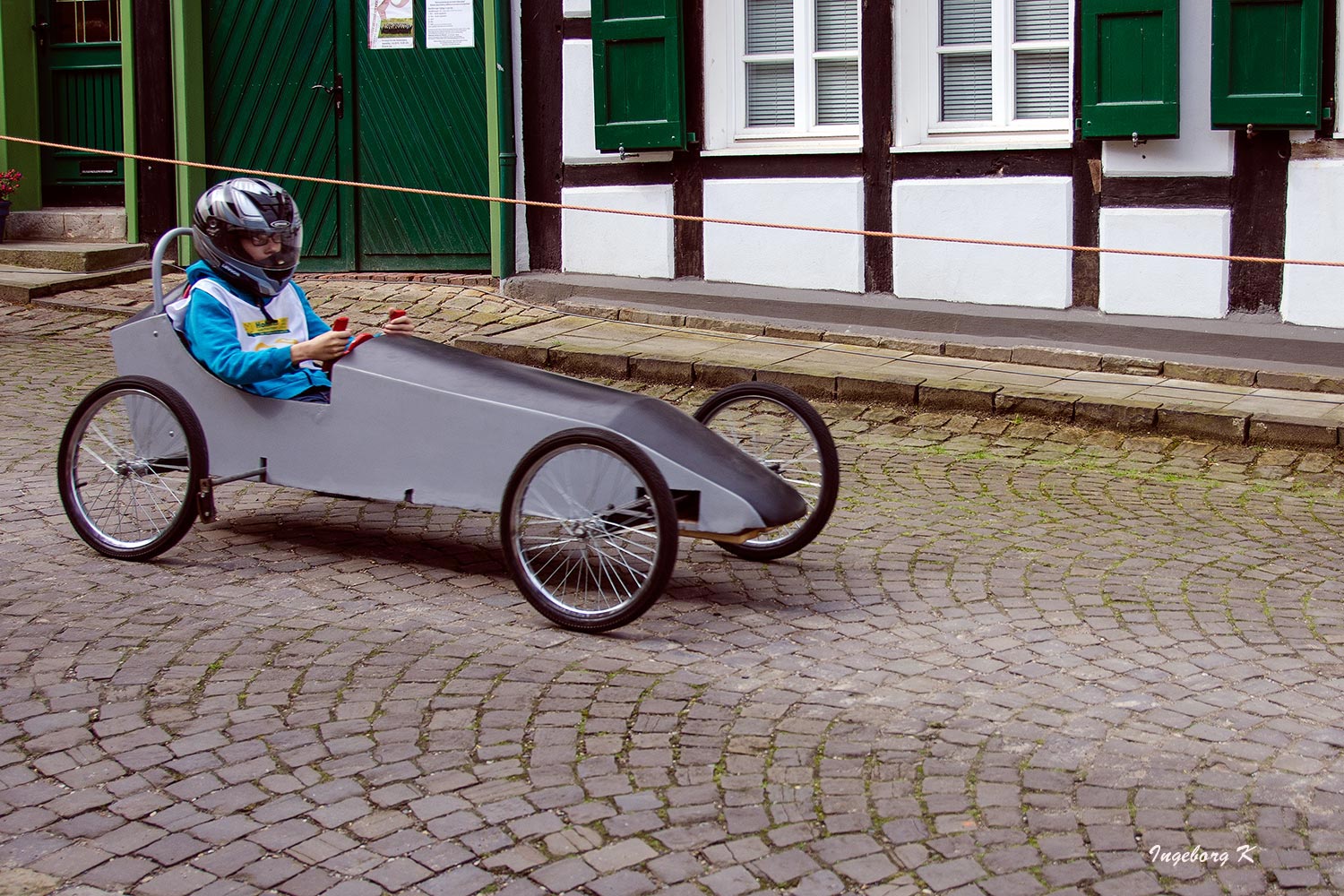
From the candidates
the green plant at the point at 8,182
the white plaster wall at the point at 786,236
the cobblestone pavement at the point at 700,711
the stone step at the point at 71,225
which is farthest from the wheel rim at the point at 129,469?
the green plant at the point at 8,182

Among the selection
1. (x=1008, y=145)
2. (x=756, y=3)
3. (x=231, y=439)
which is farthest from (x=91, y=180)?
(x=231, y=439)

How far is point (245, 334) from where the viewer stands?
6457mm

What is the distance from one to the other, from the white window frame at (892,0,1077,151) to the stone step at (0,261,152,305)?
18.4 ft

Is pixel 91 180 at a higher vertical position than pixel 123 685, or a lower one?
higher

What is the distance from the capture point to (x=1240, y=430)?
27.9ft

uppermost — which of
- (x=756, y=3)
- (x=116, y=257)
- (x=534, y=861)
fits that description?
(x=756, y=3)

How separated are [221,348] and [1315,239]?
20.1ft

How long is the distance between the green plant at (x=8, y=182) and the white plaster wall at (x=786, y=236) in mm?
5789

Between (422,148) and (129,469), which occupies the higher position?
(422,148)

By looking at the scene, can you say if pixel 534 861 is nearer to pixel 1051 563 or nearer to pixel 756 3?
pixel 1051 563

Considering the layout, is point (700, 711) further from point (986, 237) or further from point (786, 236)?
point (786, 236)

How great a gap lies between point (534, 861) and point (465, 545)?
2.92m

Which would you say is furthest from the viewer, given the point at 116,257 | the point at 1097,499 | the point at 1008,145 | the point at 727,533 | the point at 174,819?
the point at 116,257

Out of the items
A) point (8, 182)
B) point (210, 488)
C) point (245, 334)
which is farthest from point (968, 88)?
point (8, 182)
